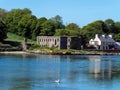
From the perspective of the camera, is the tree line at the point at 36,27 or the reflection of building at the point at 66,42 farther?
the tree line at the point at 36,27

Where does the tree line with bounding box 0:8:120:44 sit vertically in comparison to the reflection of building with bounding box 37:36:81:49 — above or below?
above

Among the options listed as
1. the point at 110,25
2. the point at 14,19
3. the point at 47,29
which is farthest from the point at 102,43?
the point at 110,25

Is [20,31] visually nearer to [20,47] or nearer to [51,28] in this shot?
[51,28]

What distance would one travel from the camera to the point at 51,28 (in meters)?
145

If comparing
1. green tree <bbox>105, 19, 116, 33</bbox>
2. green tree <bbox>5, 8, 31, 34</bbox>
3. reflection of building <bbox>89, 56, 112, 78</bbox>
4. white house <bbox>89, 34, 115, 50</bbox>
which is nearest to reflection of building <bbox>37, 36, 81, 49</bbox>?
white house <bbox>89, 34, 115, 50</bbox>

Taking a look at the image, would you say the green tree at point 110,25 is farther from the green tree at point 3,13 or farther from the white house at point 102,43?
the green tree at point 3,13

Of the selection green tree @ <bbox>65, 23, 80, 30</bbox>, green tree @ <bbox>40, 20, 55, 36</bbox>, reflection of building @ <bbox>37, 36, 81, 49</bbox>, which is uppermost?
green tree @ <bbox>65, 23, 80, 30</bbox>

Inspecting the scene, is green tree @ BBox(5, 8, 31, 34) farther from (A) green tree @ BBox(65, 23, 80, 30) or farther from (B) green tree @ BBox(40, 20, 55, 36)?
(A) green tree @ BBox(65, 23, 80, 30)

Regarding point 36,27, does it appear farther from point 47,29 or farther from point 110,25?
point 110,25

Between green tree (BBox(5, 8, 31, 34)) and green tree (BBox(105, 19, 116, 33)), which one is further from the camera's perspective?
green tree (BBox(105, 19, 116, 33))

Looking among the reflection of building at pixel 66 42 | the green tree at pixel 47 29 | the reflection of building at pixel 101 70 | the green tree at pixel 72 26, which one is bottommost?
the reflection of building at pixel 101 70

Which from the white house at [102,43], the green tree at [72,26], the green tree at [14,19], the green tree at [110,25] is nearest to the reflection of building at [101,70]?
the white house at [102,43]

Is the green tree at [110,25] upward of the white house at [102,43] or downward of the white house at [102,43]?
upward

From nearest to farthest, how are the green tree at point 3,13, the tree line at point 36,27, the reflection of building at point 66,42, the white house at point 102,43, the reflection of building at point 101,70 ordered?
the reflection of building at point 101,70 < the reflection of building at point 66,42 < the white house at point 102,43 < the tree line at point 36,27 < the green tree at point 3,13
